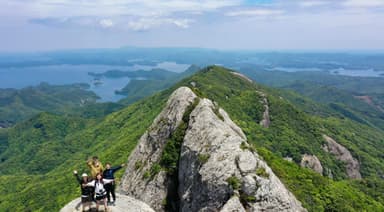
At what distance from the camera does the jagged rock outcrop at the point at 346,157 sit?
82688 mm

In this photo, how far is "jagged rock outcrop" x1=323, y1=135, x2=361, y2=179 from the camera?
82688mm

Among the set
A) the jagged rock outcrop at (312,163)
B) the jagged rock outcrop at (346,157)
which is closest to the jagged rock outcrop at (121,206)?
the jagged rock outcrop at (312,163)

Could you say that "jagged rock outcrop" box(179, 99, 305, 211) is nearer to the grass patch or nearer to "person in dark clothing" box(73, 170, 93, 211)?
the grass patch

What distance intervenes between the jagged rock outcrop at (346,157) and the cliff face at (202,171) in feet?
224

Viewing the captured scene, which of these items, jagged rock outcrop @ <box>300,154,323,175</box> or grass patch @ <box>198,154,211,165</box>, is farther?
jagged rock outcrop @ <box>300,154,323,175</box>

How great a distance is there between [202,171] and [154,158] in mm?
6772

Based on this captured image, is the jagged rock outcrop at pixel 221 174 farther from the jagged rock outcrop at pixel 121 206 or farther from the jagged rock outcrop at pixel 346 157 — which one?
the jagged rock outcrop at pixel 346 157

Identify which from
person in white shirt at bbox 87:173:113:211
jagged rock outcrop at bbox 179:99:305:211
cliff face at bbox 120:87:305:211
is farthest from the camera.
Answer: cliff face at bbox 120:87:305:211

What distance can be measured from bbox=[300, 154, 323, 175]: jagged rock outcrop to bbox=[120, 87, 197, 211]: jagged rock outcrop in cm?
4855

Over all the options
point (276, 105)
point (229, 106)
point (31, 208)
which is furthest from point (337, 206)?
point (31, 208)

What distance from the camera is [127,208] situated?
1891cm

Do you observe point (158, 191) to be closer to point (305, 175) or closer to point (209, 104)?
point (209, 104)

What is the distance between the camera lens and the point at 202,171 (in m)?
19.8

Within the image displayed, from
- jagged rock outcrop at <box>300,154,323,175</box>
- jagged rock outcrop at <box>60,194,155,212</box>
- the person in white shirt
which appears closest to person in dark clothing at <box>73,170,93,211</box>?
the person in white shirt
